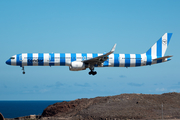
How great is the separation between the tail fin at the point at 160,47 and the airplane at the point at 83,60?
119 cm

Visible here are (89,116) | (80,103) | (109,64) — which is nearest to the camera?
(89,116)

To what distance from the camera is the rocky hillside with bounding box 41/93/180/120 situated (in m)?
29.9

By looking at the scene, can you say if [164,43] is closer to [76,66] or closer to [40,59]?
[76,66]

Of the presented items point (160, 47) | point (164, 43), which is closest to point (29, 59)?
point (160, 47)

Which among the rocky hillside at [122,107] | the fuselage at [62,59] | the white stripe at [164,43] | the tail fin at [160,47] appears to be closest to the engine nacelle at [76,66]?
the fuselage at [62,59]

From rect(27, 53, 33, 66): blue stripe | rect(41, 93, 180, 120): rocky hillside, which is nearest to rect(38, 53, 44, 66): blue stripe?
rect(27, 53, 33, 66): blue stripe

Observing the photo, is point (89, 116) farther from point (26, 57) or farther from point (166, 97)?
point (26, 57)

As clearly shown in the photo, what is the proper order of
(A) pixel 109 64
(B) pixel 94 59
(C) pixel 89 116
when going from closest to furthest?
(C) pixel 89 116 < (B) pixel 94 59 < (A) pixel 109 64

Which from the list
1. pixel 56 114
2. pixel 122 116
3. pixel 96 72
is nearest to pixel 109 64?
pixel 96 72

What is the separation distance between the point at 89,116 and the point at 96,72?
14.5 metres

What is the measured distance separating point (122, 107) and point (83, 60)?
1331 centimetres

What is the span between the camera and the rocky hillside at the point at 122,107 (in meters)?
29.9

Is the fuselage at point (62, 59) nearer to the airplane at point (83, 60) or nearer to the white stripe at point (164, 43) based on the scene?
the airplane at point (83, 60)

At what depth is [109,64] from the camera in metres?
44.6
